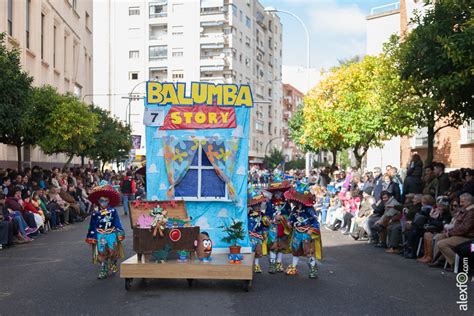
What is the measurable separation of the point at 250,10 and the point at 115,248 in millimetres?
72937

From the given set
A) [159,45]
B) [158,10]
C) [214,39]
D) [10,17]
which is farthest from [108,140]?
→ [158,10]

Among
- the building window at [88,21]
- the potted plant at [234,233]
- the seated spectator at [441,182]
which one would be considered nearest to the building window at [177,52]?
the building window at [88,21]

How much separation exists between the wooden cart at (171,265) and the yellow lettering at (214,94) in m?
2.53

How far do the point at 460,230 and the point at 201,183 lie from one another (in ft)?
16.2

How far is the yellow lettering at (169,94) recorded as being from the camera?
1145 centimetres

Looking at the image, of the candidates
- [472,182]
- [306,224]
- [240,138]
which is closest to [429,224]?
[472,182]

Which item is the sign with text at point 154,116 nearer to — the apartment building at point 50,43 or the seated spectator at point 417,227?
the seated spectator at point 417,227

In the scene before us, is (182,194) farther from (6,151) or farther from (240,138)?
(6,151)

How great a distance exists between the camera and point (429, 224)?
13391mm

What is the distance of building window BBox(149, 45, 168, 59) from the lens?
238 ft


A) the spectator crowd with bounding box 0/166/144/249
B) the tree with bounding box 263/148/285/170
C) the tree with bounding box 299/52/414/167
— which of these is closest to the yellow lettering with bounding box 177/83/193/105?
the spectator crowd with bounding box 0/166/144/249

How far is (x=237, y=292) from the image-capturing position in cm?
948

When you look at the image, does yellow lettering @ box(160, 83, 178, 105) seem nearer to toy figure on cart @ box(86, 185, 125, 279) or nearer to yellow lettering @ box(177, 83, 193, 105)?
yellow lettering @ box(177, 83, 193, 105)

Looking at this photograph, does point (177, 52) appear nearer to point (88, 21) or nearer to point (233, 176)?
point (88, 21)
